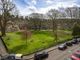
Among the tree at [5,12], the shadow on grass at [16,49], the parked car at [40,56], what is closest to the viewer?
the parked car at [40,56]

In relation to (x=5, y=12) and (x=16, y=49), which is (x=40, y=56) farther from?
(x=5, y=12)

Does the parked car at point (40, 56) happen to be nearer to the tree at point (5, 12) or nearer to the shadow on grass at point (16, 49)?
the shadow on grass at point (16, 49)

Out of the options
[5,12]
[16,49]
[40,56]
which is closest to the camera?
[40,56]

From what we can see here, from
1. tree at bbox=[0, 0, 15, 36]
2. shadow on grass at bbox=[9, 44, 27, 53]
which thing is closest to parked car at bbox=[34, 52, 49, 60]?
shadow on grass at bbox=[9, 44, 27, 53]

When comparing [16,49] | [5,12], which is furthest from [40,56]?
[5,12]

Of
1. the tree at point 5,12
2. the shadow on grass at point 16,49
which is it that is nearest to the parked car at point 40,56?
the shadow on grass at point 16,49

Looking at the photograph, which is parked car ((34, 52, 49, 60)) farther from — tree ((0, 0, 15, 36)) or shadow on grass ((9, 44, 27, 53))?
tree ((0, 0, 15, 36))

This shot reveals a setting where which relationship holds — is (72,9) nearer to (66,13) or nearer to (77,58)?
(66,13)

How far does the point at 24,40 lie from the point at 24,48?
802cm

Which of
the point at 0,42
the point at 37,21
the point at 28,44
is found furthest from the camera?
the point at 37,21

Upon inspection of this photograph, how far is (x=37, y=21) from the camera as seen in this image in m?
107

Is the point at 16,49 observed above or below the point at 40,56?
below

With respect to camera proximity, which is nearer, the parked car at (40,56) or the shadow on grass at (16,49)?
the parked car at (40,56)

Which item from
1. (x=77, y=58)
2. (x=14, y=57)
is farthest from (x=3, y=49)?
(x=77, y=58)
